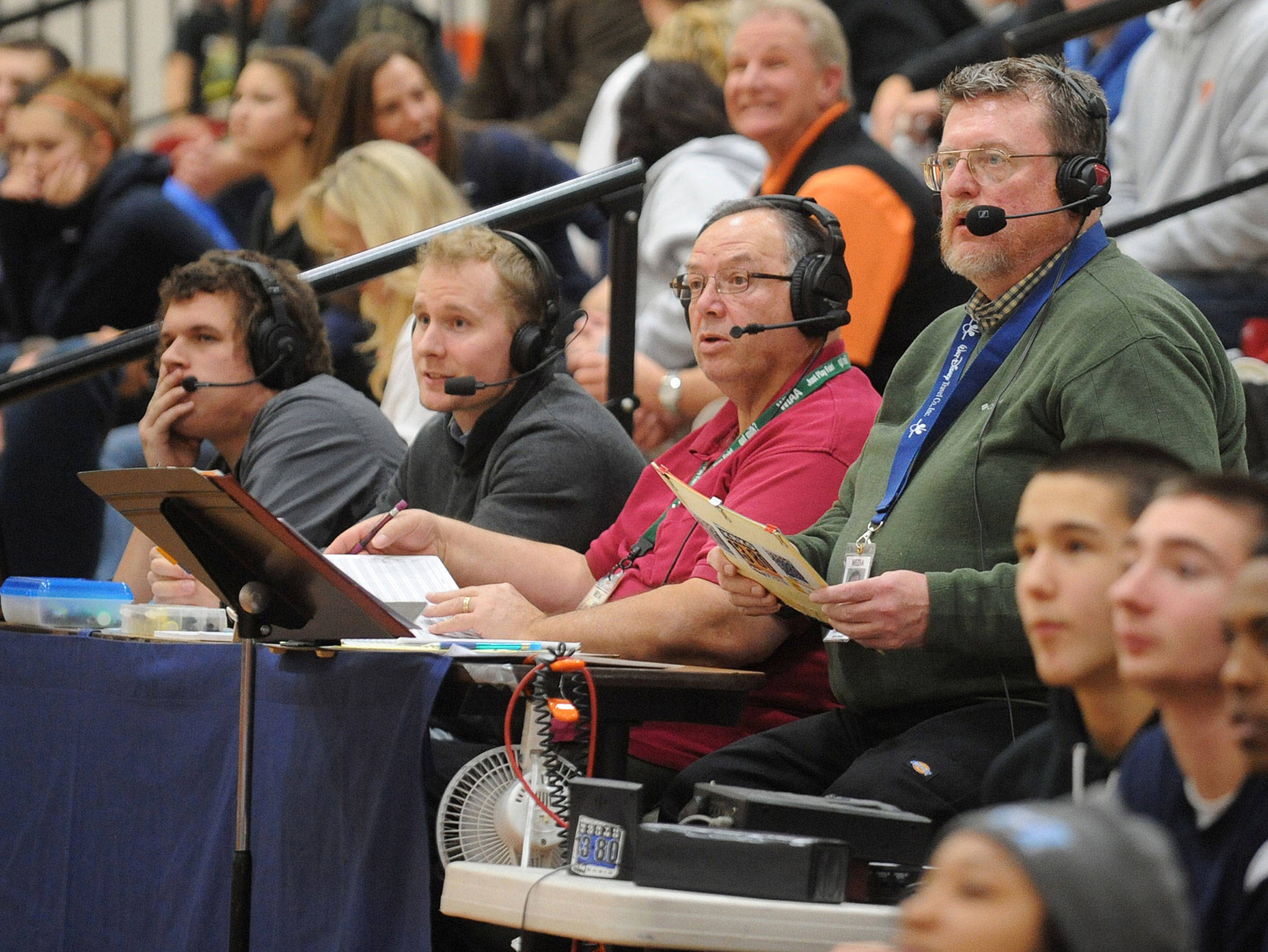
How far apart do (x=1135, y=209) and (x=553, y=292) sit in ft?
5.54

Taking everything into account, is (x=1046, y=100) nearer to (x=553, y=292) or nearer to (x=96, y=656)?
(x=553, y=292)

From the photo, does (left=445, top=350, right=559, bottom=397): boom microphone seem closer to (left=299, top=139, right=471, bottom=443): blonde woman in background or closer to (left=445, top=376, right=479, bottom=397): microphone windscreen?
(left=445, top=376, right=479, bottom=397): microphone windscreen

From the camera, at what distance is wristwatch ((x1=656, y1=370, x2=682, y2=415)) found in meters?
3.99

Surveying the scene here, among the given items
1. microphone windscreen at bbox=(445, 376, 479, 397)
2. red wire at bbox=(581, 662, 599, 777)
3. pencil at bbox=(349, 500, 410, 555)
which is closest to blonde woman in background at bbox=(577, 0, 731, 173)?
microphone windscreen at bbox=(445, 376, 479, 397)

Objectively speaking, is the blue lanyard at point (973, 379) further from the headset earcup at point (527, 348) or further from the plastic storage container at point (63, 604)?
the plastic storage container at point (63, 604)

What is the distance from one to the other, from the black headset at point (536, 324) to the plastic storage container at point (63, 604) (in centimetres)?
87

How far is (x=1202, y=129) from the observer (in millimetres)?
4055

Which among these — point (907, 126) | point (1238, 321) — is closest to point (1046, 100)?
point (1238, 321)

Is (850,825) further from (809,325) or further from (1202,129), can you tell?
(1202,129)

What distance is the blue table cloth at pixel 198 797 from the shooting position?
2486 mm

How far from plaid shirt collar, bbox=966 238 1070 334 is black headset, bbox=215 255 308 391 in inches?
65.4

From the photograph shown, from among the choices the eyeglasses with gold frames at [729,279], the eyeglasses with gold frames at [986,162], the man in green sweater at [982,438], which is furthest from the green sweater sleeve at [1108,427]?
the eyeglasses with gold frames at [729,279]

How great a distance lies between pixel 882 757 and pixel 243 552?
98cm

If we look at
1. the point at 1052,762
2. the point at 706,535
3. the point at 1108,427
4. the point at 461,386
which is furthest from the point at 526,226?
the point at 1052,762
